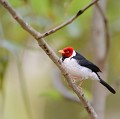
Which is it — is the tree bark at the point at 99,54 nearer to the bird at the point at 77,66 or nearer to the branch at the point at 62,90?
the branch at the point at 62,90

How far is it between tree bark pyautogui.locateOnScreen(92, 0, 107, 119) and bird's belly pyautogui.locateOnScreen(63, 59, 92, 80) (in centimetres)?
27

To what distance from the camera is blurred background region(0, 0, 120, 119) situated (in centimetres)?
159

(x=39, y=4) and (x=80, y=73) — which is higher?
(x=39, y=4)

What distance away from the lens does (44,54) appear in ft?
6.49

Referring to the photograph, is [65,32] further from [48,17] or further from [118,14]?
[118,14]

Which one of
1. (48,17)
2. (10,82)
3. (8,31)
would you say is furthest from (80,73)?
(10,82)

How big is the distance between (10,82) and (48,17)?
123cm

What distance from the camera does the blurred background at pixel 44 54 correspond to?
1588 mm

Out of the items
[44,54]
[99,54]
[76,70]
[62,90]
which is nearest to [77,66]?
[76,70]

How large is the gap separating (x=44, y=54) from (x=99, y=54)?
53cm

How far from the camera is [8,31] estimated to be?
2.09m

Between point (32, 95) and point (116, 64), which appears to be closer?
point (116, 64)

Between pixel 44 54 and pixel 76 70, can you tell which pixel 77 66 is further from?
pixel 44 54

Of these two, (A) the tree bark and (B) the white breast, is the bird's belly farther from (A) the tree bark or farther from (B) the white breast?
(A) the tree bark
